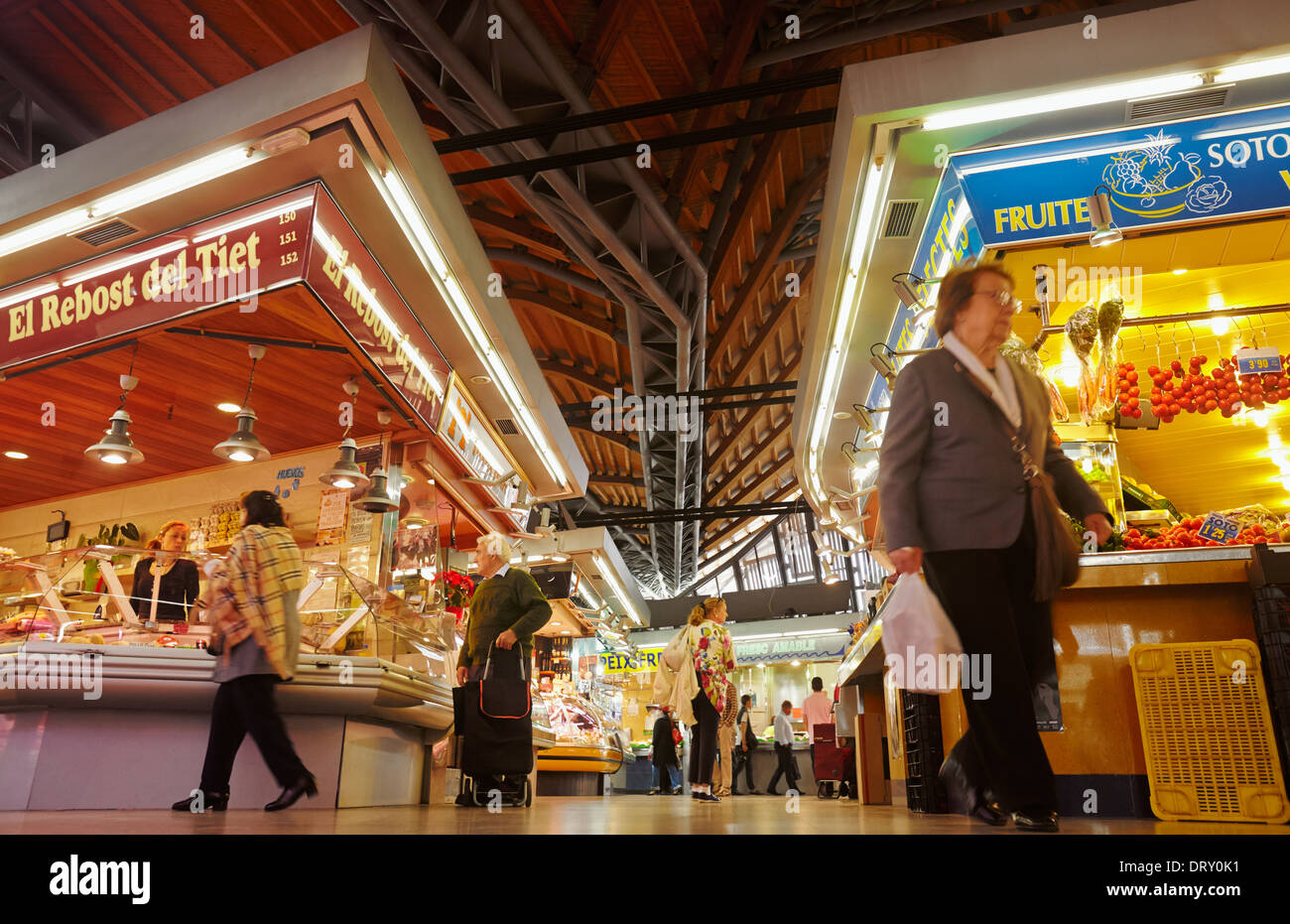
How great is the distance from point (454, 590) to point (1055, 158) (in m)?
6.29

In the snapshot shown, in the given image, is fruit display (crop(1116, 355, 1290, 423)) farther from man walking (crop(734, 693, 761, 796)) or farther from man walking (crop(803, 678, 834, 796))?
man walking (crop(734, 693, 761, 796))

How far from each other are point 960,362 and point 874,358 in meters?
3.64

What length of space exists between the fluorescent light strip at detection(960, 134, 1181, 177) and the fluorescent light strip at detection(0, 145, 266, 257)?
3657mm

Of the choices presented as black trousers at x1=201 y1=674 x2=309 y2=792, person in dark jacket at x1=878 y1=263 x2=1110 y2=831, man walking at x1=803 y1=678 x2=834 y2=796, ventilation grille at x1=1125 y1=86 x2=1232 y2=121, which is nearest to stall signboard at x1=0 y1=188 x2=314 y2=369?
black trousers at x1=201 y1=674 x2=309 y2=792

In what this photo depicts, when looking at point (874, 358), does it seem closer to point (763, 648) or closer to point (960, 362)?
point (960, 362)

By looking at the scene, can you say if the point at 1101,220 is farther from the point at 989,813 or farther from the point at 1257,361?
the point at 989,813

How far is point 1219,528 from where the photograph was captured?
390 centimetres

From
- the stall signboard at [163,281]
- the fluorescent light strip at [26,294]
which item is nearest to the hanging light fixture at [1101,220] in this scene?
the stall signboard at [163,281]

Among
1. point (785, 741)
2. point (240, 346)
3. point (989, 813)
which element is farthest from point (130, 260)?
point (785, 741)

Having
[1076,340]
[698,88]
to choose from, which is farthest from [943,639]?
[698,88]

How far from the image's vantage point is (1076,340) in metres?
5.15

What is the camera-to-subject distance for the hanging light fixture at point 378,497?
22.0ft

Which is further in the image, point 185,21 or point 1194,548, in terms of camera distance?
point 185,21

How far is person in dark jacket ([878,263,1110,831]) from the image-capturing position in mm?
2062
